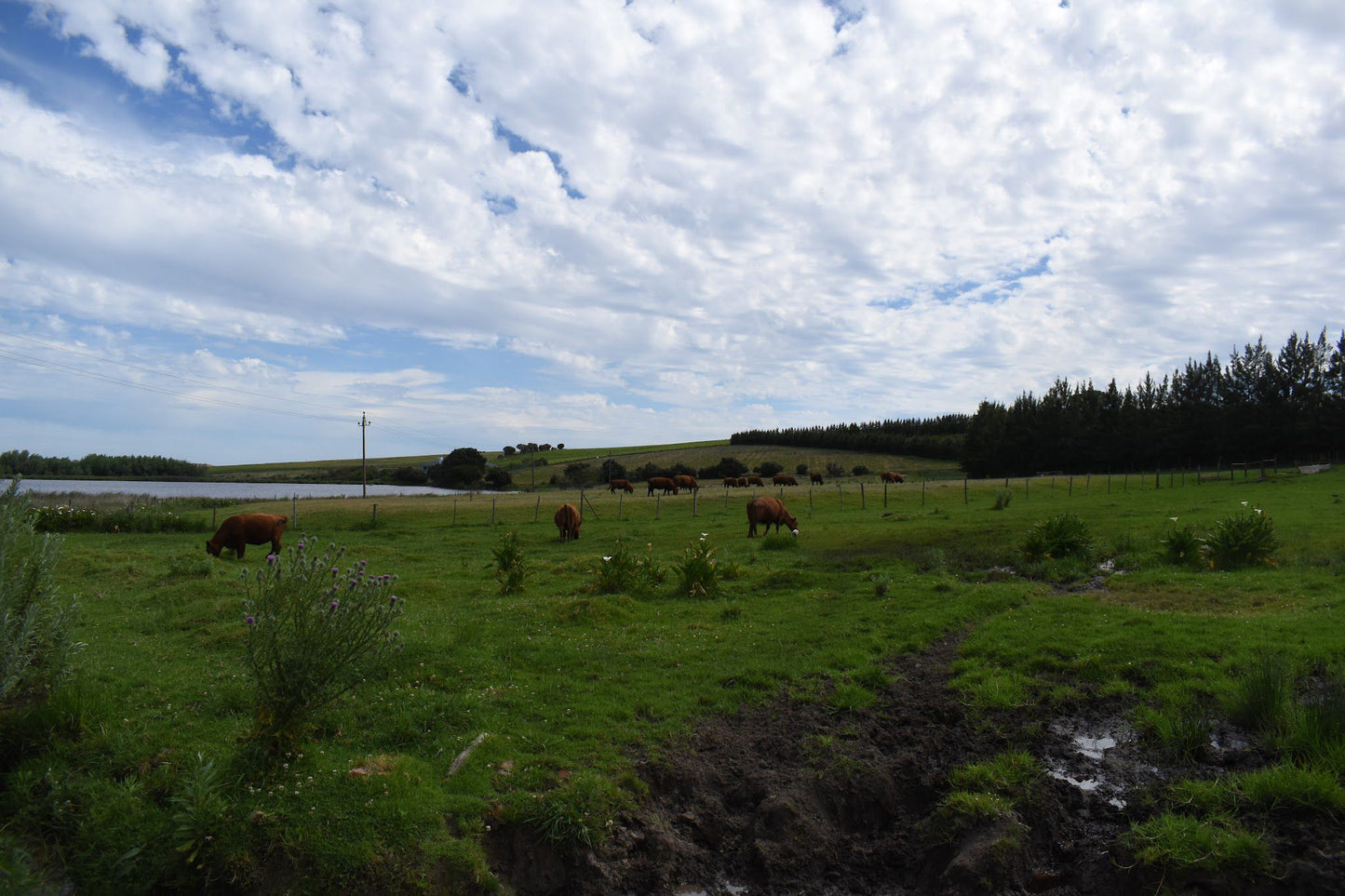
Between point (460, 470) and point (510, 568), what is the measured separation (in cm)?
8346

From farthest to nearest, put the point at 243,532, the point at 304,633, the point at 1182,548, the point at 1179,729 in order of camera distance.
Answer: the point at 243,532 → the point at 1182,548 → the point at 1179,729 → the point at 304,633

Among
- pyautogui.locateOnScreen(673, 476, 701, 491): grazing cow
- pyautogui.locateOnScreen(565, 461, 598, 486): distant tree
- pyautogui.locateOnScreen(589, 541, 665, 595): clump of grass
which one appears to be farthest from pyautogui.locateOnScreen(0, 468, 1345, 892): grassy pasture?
pyautogui.locateOnScreen(565, 461, 598, 486): distant tree

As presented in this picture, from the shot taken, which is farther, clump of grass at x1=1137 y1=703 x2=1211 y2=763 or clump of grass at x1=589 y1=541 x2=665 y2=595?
clump of grass at x1=589 y1=541 x2=665 y2=595

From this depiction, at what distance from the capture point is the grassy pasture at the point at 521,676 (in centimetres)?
555

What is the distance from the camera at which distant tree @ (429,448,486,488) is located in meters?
92.6

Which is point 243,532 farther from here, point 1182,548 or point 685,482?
point 685,482

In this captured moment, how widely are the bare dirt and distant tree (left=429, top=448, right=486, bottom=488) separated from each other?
83.1 m

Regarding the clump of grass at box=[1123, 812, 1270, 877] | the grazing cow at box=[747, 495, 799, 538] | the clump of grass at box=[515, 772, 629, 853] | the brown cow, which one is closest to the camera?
the clump of grass at box=[1123, 812, 1270, 877]

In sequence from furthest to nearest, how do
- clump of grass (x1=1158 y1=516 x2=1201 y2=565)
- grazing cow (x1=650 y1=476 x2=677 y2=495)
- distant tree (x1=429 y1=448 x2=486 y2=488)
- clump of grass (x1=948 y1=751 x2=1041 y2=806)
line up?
distant tree (x1=429 y1=448 x2=486 y2=488) < grazing cow (x1=650 y1=476 x2=677 y2=495) < clump of grass (x1=1158 y1=516 x2=1201 y2=565) < clump of grass (x1=948 y1=751 x2=1041 y2=806)

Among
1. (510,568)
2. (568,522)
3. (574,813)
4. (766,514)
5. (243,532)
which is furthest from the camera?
(568,522)

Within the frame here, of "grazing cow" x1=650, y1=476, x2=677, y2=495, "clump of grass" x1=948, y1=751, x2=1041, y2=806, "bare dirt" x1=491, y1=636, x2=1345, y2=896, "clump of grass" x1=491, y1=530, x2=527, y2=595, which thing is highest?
"grazing cow" x1=650, y1=476, x2=677, y2=495

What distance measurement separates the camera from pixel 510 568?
16.3m

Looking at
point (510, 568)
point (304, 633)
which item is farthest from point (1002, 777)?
point (510, 568)

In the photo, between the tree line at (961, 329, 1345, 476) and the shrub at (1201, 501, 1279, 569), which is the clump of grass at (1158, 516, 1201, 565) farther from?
the tree line at (961, 329, 1345, 476)
